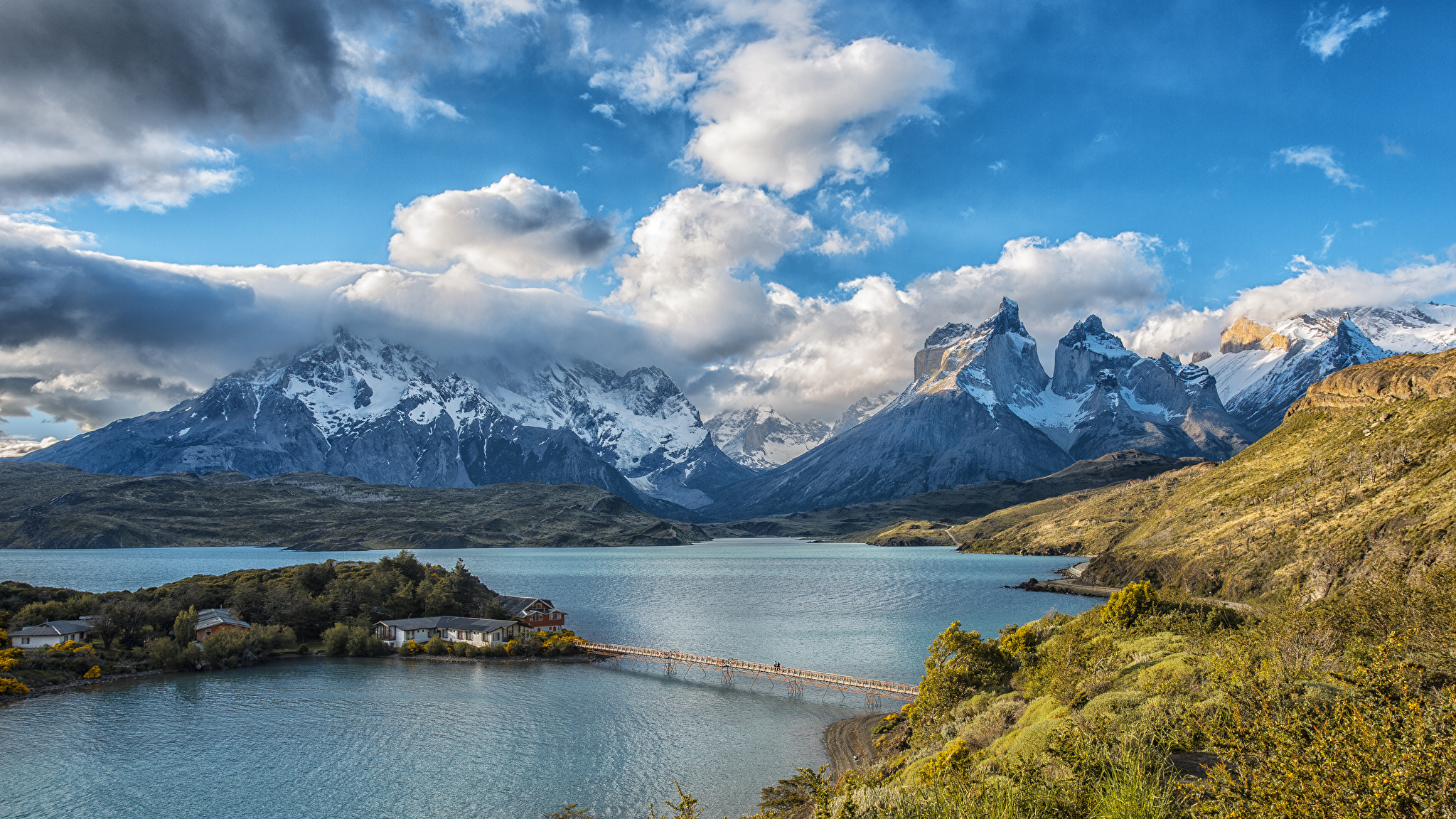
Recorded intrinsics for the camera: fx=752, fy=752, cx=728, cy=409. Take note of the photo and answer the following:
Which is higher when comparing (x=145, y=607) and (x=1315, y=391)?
(x=1315, y=391)

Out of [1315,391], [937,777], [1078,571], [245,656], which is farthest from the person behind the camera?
[1078,571]

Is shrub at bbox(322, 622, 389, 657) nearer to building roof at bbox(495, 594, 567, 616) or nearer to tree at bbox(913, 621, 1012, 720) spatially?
building roof at bbox(495, 594, 567, 616)

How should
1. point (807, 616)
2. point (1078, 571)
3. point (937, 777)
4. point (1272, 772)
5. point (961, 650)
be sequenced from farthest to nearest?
point (1078, 571)
point (807, 616)
point (961, 650)
point (937, 777)
point (1272, 772)

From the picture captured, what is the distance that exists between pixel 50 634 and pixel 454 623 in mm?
37589

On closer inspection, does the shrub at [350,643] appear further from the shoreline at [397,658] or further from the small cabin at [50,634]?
the small cabin at [50,634]

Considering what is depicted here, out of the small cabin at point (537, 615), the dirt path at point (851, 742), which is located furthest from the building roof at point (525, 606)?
the dirt path at point (851, 742)

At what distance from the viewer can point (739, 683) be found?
7125 cm

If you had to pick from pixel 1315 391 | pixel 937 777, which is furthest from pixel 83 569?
pixel 1315 391

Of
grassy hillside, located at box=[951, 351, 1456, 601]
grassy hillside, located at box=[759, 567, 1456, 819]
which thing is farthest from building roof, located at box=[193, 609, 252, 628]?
grassy hillside, located at box=[951, 351, 1456, 601]

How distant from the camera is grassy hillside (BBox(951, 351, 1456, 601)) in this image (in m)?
69.1

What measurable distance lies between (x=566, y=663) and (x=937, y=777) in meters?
64.9

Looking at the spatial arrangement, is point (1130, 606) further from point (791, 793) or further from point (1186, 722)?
point (1186, 722)

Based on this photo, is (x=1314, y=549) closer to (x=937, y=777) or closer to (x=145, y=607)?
(x=937, y=777)

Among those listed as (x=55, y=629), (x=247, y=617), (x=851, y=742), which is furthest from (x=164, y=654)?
(x=851, y=742)
